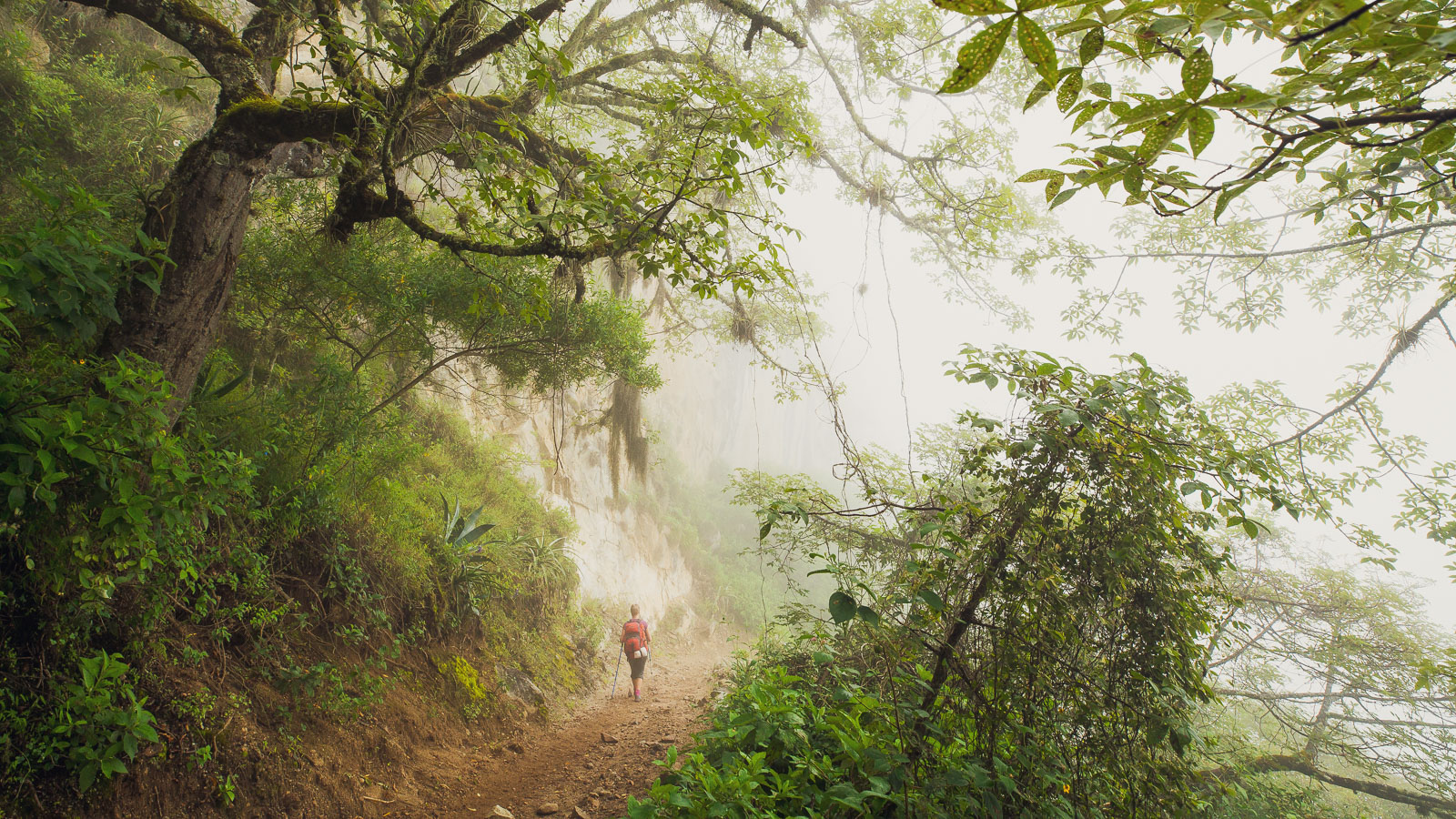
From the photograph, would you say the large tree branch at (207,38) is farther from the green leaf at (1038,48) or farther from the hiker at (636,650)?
the hiker at (636,650)

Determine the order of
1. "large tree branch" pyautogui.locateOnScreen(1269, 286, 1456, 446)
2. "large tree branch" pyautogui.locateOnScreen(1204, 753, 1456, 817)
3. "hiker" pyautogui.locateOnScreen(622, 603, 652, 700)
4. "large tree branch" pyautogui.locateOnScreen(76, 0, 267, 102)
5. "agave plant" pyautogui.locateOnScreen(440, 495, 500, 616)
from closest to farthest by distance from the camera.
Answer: "large tree branch" pyautogui.locateOnScreen(76, 0, 267, 102)
"large tree branch" pyautogui.locateOnScreen(1269, 286, 1456, 446)
"agave plant" pyautogui.locateOnScreen(440, 495, 500, 616)
"large tree branch" pyautogui.locateOnScreen(1204, 753, 1456, 817)
"hiker" pyautogui.locateOnScreen(622, 603, 652, 700)

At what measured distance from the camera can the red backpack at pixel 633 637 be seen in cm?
726

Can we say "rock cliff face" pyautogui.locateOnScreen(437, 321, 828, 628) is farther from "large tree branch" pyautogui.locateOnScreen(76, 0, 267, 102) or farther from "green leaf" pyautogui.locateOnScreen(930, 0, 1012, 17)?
"large tree branch" pyautogui.locateOnScreen(76, 0, 267, 102)

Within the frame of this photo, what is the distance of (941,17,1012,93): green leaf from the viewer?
772 millimetres

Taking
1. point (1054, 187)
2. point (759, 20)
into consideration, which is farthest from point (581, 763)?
point (759, 20)

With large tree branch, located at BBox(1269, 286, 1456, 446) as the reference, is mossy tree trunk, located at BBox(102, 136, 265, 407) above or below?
below

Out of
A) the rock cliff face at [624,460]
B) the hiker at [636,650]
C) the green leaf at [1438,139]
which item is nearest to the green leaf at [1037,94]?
the green leaf at [1438,139]

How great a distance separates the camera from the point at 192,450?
2754 mm

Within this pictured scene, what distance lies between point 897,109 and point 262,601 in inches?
279

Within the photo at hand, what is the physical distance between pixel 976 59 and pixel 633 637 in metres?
7.55

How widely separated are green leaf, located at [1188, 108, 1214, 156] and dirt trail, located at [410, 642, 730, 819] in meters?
4.24

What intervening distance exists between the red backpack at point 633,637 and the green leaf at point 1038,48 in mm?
7521

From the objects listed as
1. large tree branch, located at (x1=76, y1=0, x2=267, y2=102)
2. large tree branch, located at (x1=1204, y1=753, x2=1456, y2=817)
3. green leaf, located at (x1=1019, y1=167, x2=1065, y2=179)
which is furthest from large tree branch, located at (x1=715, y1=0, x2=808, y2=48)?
large tree branch, located at (x1=1204, y1=753, x2=1456, y2=817)

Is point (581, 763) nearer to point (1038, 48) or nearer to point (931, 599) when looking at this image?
point (931, 599)
